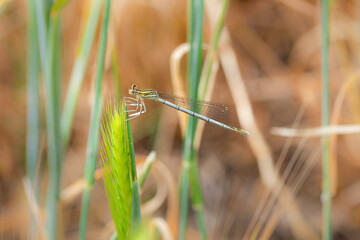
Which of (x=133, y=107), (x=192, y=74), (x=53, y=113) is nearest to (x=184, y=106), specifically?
(x=133, y=107)

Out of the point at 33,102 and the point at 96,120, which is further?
the point at 33,102

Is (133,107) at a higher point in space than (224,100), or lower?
higher

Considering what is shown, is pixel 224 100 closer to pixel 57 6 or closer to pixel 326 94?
pixel 326 94

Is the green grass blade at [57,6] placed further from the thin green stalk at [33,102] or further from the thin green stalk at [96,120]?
the thin green stalk at [33,102]


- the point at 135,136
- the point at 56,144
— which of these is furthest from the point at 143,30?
the point at 56,144

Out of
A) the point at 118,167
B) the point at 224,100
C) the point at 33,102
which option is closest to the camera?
the point at 118,167
